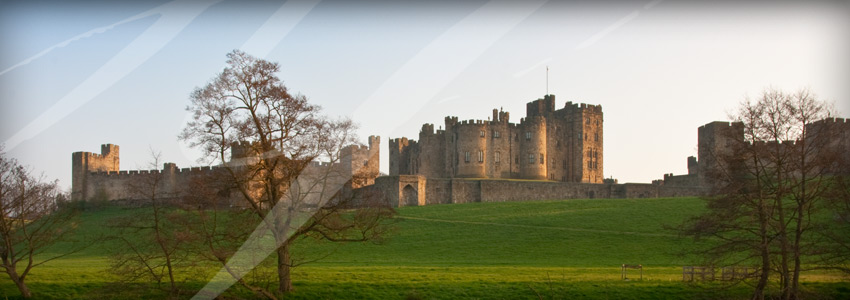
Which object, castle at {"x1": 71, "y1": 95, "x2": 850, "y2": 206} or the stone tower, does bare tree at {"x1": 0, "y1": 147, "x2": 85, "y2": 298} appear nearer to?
castle at {"x1": 71, "y1": 95, "x2": 850, "y2": 206}

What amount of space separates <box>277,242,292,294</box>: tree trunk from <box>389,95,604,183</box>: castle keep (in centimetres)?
4983

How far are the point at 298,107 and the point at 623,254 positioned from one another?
66.6 feet

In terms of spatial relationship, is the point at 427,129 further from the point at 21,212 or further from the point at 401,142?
the point at 21,212

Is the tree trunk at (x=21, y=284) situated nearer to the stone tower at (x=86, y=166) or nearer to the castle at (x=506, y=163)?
the castle at (x=506, y=163)

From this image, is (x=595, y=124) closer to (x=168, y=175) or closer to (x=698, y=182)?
(x=698, y=182)

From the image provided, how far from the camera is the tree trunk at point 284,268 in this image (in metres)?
25.9

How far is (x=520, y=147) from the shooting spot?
78.9m

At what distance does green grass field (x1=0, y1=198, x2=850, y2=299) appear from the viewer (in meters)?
28.1

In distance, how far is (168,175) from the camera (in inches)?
2795

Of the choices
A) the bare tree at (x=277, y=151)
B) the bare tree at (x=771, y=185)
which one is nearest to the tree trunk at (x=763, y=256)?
the bare tree at (x=771, y=185)

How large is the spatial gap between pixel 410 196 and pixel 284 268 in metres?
36.2

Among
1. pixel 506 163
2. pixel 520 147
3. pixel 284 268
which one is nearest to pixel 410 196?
pixel 506 163

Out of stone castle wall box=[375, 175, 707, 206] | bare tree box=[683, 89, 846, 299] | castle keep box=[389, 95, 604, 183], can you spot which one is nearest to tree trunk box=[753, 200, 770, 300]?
bare tree box=[683, 89, 846, 299]

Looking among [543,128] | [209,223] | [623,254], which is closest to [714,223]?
[623,254]
